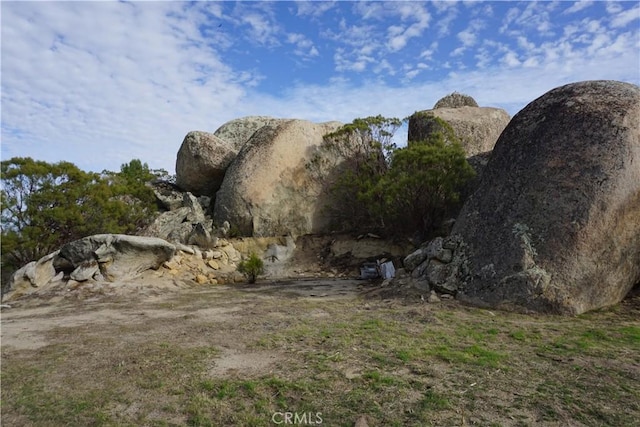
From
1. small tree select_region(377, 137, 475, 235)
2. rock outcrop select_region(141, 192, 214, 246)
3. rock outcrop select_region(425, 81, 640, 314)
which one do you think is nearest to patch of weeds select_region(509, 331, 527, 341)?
rock outcrop select_region(425, 81, 640, 314)

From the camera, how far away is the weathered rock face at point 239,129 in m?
18.5

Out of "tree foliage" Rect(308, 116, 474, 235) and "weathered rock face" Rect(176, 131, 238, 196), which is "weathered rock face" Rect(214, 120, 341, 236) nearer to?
"tree foliage" Rect(308, 116, 474, 235)

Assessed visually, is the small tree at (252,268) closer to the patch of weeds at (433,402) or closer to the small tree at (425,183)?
the small tree at (425,183)

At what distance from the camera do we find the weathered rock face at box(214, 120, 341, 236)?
548 inches

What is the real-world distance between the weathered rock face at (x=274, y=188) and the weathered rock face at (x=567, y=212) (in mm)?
6886

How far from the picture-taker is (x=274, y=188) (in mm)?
14109

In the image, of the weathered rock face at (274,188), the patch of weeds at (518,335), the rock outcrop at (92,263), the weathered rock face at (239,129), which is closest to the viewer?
the patch of weeds at (518,335)

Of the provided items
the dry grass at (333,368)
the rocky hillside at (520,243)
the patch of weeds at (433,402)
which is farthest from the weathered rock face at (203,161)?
→ the patch of weeds at (433,402)

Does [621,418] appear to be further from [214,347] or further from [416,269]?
[416,269]

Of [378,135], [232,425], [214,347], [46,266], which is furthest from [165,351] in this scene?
[378,135]

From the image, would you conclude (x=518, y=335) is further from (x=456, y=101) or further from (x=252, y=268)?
(x=456, y=101)

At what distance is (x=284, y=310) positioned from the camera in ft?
23.3

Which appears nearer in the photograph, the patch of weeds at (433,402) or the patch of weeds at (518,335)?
the patch of weeds at (433,402)

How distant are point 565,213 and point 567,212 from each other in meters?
0.03
